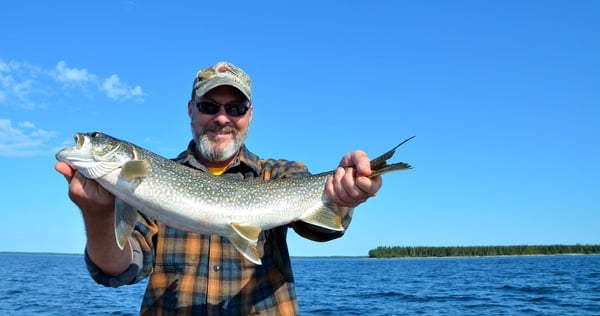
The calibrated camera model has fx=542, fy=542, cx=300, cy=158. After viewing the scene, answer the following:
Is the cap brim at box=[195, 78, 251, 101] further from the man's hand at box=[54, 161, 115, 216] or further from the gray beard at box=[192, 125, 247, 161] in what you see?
the man's hand at box=[54, 161, 115, 216]

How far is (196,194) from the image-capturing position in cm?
399

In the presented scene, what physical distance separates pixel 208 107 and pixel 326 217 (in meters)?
1.45

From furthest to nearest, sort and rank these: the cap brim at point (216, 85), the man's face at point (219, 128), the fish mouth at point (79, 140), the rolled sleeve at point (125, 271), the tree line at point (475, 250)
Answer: the tree line at point (475, 250), the man's face at point (219, 128), the cap brim at point (216, 85), the rolled sleeve at point (125, 271), the fish mouth at point (79, 140)

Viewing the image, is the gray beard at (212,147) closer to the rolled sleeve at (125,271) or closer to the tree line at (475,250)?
the rolled sleeve at (125,271)

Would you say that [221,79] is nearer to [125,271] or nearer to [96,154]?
[96,154]

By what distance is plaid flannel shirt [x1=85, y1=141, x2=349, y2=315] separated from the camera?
4223 mm

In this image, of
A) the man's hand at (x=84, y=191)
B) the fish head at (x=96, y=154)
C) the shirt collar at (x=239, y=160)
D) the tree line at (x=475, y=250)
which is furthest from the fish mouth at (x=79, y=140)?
the tree line at (x=475, y=250)

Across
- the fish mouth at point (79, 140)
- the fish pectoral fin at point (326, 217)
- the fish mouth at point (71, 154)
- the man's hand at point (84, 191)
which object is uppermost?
the fish mouth at point (79, 140)

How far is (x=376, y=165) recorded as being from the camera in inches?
157

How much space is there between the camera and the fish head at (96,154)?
364cm

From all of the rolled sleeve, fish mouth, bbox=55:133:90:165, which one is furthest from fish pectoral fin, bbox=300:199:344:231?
fish mouth, bbox=55:133:90:165

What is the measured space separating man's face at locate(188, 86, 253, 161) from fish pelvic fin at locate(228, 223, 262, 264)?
3.04ft

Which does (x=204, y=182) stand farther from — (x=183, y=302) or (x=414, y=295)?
(x=414, y=295)

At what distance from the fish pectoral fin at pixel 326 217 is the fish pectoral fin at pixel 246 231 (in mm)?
407
